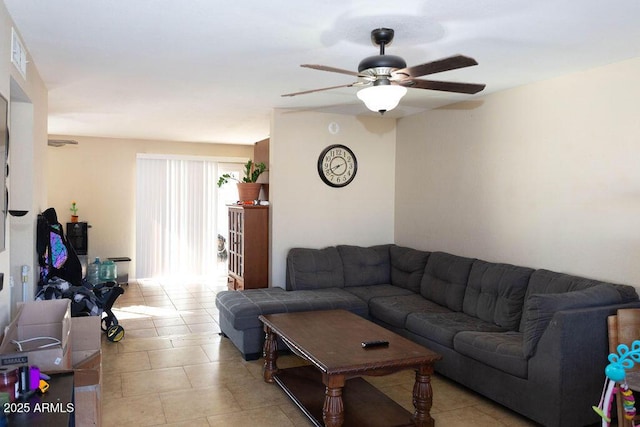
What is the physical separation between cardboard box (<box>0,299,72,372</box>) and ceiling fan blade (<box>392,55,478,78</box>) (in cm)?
215

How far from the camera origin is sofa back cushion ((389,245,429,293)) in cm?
518

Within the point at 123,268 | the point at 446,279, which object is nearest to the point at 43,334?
the point at 446,279

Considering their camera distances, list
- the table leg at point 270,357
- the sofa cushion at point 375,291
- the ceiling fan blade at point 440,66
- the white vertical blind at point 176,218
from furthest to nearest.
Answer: the white vertical blind at point 176,218
the sofa cushion at point 375,291
the table leg at point 270,357
the ceiling fan blade at point 440,66

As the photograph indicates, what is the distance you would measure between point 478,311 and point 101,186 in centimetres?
631

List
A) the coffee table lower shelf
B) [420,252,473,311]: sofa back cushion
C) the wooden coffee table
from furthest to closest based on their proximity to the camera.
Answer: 1. [420,252,473,311]: sofa back cushion
2. the coffee table lower shelf
3. the wooden coffee table

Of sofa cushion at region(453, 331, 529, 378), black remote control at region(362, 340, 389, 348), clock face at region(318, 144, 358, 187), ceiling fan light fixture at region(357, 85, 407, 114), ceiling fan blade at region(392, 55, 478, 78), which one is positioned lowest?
sofa cushion at region(453, 331, 529, 378)

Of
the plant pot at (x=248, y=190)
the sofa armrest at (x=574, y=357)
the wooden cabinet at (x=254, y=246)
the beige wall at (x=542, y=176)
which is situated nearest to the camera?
the sofa armrest at (x=574, y=357)

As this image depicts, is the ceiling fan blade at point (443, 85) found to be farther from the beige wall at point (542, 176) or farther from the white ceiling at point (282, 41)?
the beige wall at point (542, 176)

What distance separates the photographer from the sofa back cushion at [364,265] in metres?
5.48

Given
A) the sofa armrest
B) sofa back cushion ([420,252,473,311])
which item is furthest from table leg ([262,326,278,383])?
the sofa armrest

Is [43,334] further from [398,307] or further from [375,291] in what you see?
[375,291]

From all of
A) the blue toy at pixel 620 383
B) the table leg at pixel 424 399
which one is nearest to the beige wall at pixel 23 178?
the table leg at pixel 424 399

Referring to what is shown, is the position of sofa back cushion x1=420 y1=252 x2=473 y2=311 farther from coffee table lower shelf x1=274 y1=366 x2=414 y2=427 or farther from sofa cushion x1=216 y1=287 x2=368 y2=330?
coffee table lower shelf x1=274 y1=366 x2=414 y2=427

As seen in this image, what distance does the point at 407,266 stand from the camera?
5340 mm
